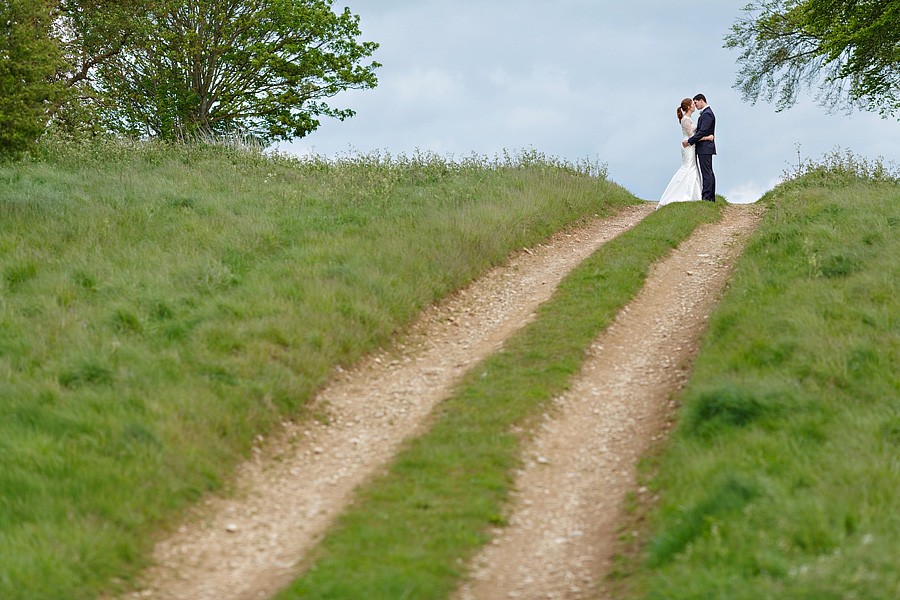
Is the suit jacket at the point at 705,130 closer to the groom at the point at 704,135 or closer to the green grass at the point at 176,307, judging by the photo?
the groom at the point at 704,135

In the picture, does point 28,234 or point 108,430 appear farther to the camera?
point 28,234

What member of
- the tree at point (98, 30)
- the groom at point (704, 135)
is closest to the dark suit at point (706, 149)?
the groom at point (704, 135)

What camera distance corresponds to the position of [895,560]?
19.7 ft

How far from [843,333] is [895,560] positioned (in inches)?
205

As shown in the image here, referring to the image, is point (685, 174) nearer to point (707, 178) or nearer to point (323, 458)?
point (707, 178)

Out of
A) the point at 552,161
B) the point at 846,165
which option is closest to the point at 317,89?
the point at 552,161

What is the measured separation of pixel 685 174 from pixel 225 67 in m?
18.7

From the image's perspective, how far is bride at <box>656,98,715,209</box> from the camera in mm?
23969

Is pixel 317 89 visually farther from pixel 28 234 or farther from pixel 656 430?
pixel 656 430

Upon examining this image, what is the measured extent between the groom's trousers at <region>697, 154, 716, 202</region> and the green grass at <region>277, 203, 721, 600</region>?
11465mm

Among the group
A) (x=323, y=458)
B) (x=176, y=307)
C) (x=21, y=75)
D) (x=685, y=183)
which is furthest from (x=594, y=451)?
(x=685, y=183)

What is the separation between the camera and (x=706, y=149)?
77.9 feet

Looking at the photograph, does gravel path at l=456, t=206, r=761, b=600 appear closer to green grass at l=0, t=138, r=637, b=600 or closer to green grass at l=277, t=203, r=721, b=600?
green grass at l=277, t=203, r=721, b=600

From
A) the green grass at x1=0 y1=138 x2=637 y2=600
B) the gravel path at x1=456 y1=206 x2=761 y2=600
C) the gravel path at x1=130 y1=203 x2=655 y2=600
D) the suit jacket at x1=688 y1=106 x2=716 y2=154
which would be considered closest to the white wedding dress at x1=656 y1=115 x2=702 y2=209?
the suit jacket at x1=688 y1=106 x2=716 y2=154
